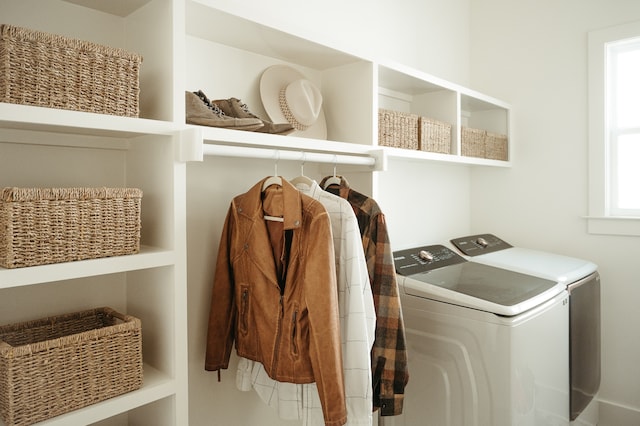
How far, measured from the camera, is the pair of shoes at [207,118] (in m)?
1.33

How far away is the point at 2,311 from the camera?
1197mm

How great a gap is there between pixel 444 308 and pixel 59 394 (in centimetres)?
133

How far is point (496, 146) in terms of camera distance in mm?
2807

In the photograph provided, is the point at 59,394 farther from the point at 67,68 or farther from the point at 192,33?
the point at 192,33

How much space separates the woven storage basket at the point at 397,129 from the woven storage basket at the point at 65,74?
106 cm

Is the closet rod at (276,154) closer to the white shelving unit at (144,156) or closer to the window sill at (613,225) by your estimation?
the white shelving unit at (144,156)

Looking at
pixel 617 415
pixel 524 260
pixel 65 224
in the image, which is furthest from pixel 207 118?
pixel 617 415

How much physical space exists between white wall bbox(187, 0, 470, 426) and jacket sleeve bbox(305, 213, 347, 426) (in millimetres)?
517

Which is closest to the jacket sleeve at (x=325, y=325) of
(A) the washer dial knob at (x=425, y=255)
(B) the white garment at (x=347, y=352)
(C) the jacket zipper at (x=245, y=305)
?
(B) the white garment at (x=347, y=352)

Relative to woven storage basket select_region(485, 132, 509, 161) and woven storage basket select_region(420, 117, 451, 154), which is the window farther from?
woven storage basket select_region(420, 117, 451, 154)

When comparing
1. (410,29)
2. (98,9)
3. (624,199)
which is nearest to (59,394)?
(98,9)

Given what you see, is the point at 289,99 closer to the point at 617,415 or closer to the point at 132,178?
the point at 132,178

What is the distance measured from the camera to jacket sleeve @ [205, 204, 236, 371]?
1.48 meters

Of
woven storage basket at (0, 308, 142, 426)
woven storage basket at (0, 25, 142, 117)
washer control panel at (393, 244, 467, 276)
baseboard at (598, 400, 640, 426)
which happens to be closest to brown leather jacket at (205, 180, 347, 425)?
woven storage basket at (0, 308, 142, 426)
